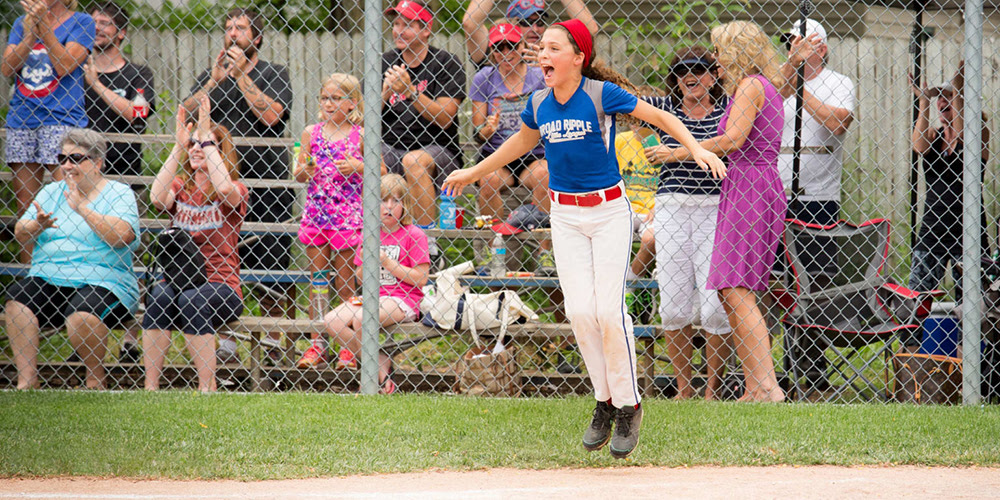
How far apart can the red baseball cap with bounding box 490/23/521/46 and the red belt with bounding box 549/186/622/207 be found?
101 inches

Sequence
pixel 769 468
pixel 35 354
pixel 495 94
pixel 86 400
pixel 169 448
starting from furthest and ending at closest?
pixel 495 94, pixel 35 354, pixel 86 400, pixel 169 448, pixel 769 468

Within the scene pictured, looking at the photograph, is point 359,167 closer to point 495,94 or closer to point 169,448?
point 495,94

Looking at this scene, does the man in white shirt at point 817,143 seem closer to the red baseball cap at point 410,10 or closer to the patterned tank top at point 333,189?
the red baseball cap at point 410,10

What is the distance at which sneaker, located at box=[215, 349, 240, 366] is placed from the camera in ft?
21.7

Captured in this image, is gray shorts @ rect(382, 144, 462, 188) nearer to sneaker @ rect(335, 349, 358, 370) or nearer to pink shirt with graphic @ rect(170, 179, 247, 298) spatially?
pink shirt with graphic @ rect(170, 179, 247, 298)

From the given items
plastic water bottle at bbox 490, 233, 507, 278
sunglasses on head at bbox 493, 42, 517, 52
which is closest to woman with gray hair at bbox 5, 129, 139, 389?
plastic water bottle at bbox 490, 233, 507, 278

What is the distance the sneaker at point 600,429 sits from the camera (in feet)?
13.9

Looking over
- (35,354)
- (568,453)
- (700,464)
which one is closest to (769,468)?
(700,464)

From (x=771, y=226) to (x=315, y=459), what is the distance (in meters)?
2.76

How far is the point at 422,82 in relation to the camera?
622 centimetres

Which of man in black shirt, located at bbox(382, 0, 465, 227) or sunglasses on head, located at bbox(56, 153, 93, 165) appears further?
Result: man in black shirt, located at bbox(382, 0, 465, 227)

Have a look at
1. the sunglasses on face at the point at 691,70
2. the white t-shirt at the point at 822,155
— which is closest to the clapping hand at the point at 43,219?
the sunglasses on face at the point at 691,70

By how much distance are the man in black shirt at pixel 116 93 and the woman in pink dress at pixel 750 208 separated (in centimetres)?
389

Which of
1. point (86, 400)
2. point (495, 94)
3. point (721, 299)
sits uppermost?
point (495, 94)
